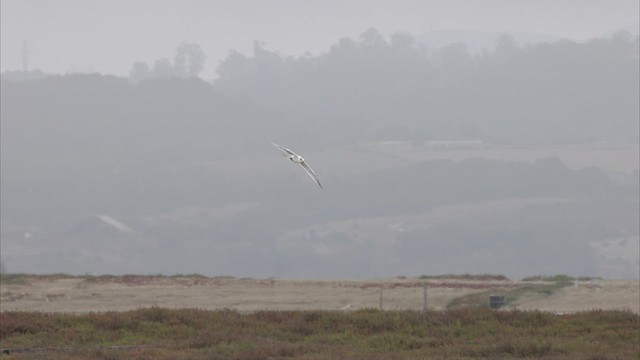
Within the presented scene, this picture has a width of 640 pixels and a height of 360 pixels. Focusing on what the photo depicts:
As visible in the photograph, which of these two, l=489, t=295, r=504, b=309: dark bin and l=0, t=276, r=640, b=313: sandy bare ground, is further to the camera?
l=0, t=276, r=640, b=313: sandy bare ground

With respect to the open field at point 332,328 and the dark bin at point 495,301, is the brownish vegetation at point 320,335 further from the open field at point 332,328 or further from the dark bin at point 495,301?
the dark bin at point 495,301

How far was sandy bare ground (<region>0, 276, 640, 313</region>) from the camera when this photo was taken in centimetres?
4556

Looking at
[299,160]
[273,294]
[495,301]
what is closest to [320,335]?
[495,301]

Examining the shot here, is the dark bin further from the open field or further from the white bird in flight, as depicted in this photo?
the white bird in flight

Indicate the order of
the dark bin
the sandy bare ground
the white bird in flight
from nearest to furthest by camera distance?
the white bird in flight → the dark bin → the sandy bare ground

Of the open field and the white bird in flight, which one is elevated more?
the white bird in flight

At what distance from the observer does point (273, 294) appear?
49844 millimetres

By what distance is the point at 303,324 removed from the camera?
34625 mm

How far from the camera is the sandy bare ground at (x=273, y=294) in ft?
149

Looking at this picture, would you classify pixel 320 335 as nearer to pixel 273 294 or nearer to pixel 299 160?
pixel 299 160

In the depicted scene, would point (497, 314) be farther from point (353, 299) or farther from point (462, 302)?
point (353, 299)

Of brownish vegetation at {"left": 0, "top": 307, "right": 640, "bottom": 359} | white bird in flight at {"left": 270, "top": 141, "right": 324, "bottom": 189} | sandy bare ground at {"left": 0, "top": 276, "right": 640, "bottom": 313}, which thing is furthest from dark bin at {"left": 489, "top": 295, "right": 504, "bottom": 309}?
white bird in flight at {"left": 270, "top": 141, "right": 324, "bottom": 189}

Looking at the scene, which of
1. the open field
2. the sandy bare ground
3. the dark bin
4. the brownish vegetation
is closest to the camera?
the brownish vegetation

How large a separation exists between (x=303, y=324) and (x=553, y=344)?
6.67 metres
